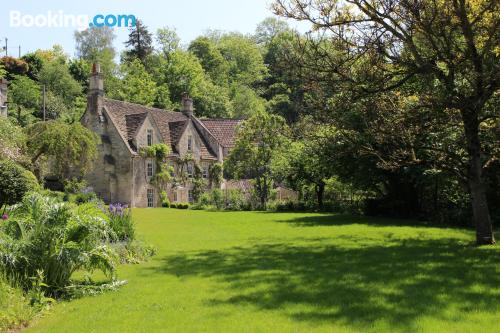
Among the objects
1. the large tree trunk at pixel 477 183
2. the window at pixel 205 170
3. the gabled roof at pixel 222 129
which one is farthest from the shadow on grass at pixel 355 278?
the gabled roof at pixel 222 129

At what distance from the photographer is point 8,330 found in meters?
7.62

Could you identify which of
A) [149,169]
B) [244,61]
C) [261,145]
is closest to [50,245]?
[261,145]

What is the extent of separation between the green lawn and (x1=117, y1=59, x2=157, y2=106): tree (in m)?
59.9

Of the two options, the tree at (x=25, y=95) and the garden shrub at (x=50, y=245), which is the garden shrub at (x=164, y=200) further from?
the garden shrub at (x=50, y=245)

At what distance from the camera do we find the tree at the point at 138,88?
74250 millimetres

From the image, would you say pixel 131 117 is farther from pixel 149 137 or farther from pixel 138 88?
pixel 138 88

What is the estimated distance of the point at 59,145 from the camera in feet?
126

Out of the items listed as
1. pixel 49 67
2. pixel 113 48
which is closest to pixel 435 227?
pixel 49 67

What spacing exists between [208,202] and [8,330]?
35.6m

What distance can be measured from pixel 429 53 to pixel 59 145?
2933 centimetres

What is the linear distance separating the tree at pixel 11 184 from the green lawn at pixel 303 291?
1171 centimetres

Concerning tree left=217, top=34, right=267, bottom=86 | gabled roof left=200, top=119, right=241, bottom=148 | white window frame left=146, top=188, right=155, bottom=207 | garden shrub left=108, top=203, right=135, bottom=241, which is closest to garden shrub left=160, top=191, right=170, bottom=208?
white window frame left=146, top=188, right=155, bottom=207

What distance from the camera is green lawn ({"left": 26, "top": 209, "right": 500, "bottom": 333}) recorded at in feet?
24.4

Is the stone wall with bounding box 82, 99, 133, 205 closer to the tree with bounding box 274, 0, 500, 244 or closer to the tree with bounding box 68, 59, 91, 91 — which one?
the tree with bounding box 274, 0, 500, 244
